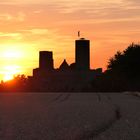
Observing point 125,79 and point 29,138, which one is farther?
point 125,79

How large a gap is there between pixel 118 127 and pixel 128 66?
87.6 meters

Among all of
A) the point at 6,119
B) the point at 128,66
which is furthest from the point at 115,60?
the point at 6,119

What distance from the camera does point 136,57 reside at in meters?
103

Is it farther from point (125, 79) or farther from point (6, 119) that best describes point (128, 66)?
point (6, 119)

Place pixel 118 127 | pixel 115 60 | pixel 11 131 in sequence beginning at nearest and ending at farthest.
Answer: pixel 11 131
pixel 118 127
pixel 115 60

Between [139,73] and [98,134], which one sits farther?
[139,73]

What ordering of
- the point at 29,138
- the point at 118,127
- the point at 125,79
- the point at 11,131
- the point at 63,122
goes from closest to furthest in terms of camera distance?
the point at 29,138
the point at 11,131
the point at 118,127
the point at 63,122
the point at 125,79

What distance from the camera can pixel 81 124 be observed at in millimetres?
15578

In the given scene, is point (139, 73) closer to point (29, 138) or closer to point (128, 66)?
point (128, 66)

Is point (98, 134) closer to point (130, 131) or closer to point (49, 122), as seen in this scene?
point (130, 131)

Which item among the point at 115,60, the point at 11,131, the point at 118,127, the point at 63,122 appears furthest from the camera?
the point at 115,60

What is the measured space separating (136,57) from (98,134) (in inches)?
3535

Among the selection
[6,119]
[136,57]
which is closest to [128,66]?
[136,57]

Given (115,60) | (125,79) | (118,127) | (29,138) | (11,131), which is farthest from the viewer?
(115,60)
